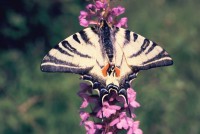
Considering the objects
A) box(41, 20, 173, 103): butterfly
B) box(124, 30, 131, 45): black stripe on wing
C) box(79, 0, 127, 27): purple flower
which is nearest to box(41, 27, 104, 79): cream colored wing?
box(41, 20, 173, 103): butterfly

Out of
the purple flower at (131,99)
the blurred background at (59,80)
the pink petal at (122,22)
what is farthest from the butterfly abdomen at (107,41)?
the blurred background at (59,80)

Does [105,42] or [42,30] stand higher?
[42,30]

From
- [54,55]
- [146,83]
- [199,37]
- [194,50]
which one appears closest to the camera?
[54,55]

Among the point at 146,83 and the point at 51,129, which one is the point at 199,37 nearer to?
the point at 146,83

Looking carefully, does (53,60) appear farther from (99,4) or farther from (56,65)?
(99,4)

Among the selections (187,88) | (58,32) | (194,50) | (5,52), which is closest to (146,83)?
(187,88)

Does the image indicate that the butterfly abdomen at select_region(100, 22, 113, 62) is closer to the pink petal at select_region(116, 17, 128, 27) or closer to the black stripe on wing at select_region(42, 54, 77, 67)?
the pink petal at select_region(116, 17, 128, 27)
